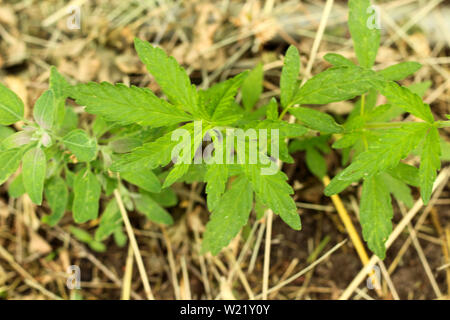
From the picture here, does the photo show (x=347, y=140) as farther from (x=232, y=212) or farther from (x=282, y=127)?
(x=232, y=212)

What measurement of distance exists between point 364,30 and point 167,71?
99cm

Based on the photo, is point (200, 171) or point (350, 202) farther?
point (350, 202)

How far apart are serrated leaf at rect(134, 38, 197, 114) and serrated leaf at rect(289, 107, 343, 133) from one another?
519 mm

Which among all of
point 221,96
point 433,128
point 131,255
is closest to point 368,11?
point 433,128

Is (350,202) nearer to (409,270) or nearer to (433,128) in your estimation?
(409,270)

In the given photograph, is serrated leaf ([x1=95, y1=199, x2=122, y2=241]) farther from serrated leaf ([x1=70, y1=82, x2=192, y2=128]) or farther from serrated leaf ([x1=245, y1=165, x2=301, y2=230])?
serrated leaf ([x1=245, y1=165, x2=301, y2=230])

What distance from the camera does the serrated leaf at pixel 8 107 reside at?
1855mm

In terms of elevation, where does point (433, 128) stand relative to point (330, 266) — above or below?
above

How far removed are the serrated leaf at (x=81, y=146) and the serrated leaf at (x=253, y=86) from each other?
97cm

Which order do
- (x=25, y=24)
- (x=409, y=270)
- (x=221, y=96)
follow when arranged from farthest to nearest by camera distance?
(x=25, y=24) → (x=409, y=270) → (x=221, y=96)

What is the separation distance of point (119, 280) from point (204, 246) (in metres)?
0.80

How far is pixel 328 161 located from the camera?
2.79 meters

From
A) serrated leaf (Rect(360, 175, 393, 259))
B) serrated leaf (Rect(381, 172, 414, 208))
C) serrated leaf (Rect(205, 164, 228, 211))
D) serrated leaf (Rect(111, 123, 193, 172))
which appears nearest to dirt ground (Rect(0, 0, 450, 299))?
serrated leaf (Rect(381, 172, 414, 208))

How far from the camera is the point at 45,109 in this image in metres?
1.88
